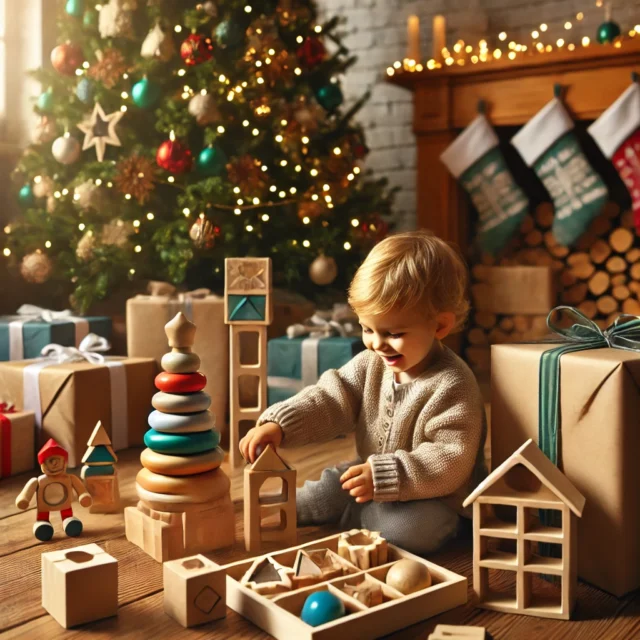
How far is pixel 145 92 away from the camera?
8.86ft

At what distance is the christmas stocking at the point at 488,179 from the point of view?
10.6ft

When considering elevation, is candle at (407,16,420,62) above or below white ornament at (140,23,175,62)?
above

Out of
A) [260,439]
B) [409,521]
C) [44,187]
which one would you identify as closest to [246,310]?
A: [260,439]

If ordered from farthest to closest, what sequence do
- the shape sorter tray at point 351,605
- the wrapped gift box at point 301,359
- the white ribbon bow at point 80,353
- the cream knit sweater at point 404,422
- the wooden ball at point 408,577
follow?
the wrapped gift box at point 301,359 < the white ribbon bow at point 80,353 < the cream knit sweater at point 404,422 < the wooden ball at point 408,577 < the shape sorter tray at point 351,605

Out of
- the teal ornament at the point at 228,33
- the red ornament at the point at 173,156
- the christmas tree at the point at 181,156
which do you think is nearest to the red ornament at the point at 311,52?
the christmas tree at the point at 181,156

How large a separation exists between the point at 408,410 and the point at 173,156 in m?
1.51

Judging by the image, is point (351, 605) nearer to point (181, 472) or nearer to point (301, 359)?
point (181, 472)

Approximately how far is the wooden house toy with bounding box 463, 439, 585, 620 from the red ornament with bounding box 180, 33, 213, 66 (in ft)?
6.49

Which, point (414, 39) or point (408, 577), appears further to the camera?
point (414, 39)

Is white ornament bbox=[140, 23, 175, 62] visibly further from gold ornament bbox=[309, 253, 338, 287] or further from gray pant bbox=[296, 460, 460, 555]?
gray pant bbox=[296, 460, 460, 555]

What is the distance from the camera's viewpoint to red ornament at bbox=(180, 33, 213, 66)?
2.73 meters

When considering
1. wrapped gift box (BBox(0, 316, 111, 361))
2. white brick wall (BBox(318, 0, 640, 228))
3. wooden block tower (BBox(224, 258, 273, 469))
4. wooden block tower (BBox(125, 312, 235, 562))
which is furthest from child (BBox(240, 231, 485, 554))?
white brick wall (BBox(318, 0, 640, 228))

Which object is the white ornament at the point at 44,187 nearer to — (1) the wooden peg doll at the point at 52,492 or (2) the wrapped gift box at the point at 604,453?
(1) the wooden peg doll at the point at 52,492

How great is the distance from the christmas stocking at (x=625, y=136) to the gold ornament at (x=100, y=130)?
1.71 m
